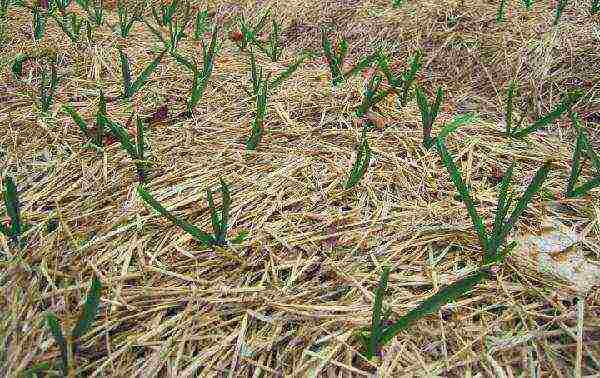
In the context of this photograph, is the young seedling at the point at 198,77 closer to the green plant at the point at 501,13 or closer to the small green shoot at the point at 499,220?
the small green shoot at the point at 499,220

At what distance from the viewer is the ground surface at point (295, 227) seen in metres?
0.93

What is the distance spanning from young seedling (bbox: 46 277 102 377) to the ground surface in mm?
26

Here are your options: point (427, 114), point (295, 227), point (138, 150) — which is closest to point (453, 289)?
point (295, 227)

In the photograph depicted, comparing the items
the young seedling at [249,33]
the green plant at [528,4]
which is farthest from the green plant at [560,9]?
the young seedling at [249,33]

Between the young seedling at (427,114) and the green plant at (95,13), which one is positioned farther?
the green plant at (95,13)

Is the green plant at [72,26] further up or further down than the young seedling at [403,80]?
further down

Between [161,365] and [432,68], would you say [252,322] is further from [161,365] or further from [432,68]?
[432,68]

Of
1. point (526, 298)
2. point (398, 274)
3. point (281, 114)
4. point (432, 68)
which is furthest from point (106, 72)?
point (526, 298)

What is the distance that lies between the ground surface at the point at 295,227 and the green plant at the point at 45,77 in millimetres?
35

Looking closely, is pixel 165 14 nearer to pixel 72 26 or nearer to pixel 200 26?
pixel 200 26

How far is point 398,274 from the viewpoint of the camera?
1.07 meters

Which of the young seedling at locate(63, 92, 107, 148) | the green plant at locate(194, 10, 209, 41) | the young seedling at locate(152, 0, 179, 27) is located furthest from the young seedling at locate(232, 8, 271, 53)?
the young seedling at locate(63, 92, 107, 148)

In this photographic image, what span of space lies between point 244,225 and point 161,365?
14.6 inches

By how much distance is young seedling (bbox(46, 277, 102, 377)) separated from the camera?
0.87 metres
